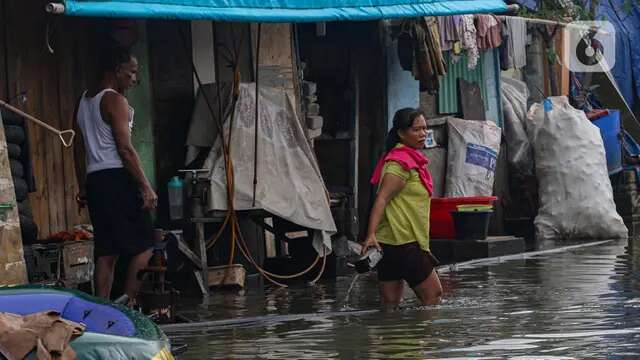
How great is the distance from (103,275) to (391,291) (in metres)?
2.03

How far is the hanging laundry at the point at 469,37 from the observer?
15.9 metres

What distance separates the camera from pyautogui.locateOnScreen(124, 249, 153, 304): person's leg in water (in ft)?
30.5

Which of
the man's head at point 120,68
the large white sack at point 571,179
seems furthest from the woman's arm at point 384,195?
the large white sack at point 571,179

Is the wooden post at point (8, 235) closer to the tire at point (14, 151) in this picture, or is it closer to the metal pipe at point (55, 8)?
the metal pipe at point (55, 8)

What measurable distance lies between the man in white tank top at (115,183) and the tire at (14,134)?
746 millimetres

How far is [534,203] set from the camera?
59.9 feet

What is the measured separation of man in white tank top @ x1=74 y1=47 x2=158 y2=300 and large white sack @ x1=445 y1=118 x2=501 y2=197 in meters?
7.44

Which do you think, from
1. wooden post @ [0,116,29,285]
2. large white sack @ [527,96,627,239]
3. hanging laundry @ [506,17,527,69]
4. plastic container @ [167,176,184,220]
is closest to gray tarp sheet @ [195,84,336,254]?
plastic container @ [167,176,184,220]

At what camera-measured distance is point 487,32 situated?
16766 mm

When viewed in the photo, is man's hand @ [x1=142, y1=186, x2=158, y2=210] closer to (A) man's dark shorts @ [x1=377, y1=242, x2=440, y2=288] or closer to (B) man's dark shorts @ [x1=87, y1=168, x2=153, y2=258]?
(B) man's dark shorts @ [x1=87, y1=168, x2=153, y2=258]

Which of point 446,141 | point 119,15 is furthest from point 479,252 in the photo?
point 119,15

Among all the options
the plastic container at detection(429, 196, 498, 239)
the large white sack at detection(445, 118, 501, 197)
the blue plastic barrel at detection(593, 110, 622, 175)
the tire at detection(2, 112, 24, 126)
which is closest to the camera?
the tire at detection(2, 112, 24, 126)

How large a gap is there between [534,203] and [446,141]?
82.3 inches

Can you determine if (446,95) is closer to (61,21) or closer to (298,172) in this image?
(298,172)
